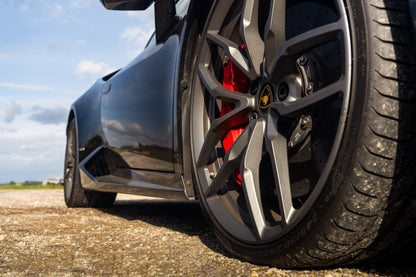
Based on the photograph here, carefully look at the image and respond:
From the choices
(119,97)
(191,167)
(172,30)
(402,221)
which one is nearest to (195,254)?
(191,167)

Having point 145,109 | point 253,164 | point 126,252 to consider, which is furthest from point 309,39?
point 145,109

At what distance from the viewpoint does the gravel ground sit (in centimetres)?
142

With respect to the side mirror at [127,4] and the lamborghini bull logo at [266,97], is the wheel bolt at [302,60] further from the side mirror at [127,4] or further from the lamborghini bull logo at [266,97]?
the side mirror at [127,4]

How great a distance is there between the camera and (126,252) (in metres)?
1.82

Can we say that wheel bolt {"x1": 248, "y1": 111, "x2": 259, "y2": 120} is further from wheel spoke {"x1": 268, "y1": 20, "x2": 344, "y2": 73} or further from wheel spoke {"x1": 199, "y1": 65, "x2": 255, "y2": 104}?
wheel spoke {"x1": 268, "y1": 20, "x2": 344, "y2": 73}

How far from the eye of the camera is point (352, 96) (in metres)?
1.16

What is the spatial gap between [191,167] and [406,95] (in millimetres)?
1192

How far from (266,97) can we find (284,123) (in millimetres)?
143

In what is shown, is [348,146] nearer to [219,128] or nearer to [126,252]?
[219,128]

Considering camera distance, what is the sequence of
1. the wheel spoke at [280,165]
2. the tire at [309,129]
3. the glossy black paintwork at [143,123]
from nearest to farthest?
the tire at [309,129], the wheel spoke at [280,165], the glossy black paintwork at [143,123]

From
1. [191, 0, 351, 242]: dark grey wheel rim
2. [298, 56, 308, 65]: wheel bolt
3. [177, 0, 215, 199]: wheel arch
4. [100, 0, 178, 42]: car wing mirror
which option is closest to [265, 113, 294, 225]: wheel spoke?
[191, 0, 351, 242]: dark grey wheel rim

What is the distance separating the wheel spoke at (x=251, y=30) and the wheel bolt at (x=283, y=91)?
169mm

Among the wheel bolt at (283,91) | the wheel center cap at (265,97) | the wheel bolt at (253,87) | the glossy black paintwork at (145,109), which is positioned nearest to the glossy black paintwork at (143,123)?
Answer: the glossy black paintwork at (145,109)

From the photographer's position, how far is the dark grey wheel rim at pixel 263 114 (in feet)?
4.27
